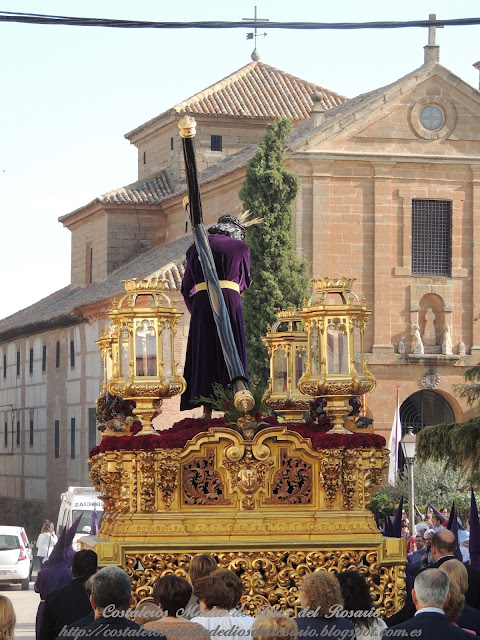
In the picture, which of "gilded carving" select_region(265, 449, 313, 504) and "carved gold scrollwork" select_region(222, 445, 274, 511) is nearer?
"carved gold scrollwork" select_region(222, 445, 274, 511)

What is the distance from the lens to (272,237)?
37.2m

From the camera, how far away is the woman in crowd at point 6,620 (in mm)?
7418

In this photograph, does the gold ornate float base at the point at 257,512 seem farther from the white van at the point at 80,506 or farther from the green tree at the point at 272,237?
the green tree at the point at 272,237

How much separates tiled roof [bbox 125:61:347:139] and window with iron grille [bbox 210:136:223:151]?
32.8 inches

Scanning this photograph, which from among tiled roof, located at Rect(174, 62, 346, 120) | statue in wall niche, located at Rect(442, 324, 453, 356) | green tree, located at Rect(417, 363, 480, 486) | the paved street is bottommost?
the paved street

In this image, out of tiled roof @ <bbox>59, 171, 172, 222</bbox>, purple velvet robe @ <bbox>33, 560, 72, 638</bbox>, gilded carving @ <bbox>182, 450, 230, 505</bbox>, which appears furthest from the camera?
tiled roof @ <bbox>59, 171, 172, 222</bbox>

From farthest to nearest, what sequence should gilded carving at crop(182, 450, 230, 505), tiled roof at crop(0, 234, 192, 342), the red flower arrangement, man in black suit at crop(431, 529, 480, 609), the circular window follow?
tiled roof at crop(0, 234, 192, 342) → the circular window → gilded carving at crop(182, 450, 230, 505) → the red flower arrangement → man in black suit at crop(431, 529, 480, 609)

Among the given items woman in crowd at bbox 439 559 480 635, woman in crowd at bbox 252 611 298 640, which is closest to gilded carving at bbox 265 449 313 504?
woman in crowd at bbox 439 559 480 635

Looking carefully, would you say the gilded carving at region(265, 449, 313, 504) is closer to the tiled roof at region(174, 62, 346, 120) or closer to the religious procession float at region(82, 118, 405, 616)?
the religious procession float at region(82, 118, 405, 616)

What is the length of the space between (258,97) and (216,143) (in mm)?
2091

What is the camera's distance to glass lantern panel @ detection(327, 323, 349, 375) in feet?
41.1

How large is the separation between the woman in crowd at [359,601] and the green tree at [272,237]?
26.7 meters

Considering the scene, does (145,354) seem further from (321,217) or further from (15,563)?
(321,217)

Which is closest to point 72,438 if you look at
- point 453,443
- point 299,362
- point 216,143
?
point 216,143
